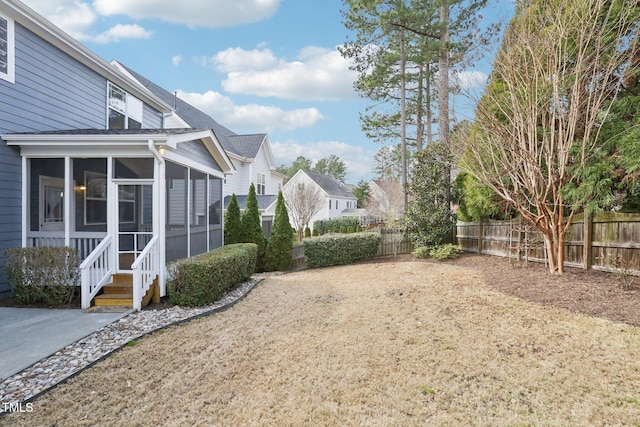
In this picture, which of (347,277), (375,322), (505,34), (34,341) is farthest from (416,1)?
(34,341)

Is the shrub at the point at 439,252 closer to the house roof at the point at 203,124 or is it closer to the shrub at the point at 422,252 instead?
the shrub at the point at 422,252

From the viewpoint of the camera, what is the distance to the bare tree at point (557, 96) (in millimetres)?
6793

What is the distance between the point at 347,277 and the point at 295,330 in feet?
14.6

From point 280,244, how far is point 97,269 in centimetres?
616

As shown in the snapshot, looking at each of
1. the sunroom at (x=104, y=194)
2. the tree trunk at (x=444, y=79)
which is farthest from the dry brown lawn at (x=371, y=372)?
the tree trunk at (x=444, y=79)

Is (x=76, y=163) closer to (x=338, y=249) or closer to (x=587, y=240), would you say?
(x=338, y=249)

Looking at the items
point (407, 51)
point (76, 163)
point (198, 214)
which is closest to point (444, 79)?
point (407, 51)

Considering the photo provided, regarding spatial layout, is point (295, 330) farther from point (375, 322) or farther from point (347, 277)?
point (347, 277)

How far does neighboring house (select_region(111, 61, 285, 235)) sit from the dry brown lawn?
12406 mm

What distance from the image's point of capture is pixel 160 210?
6.54 meters

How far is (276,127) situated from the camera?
98.9ft

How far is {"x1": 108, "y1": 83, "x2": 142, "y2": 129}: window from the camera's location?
33.2ft

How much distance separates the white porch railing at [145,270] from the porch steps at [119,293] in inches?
8.1

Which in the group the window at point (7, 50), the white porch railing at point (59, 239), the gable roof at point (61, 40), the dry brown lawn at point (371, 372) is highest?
the gable roof at point (61, 40)
